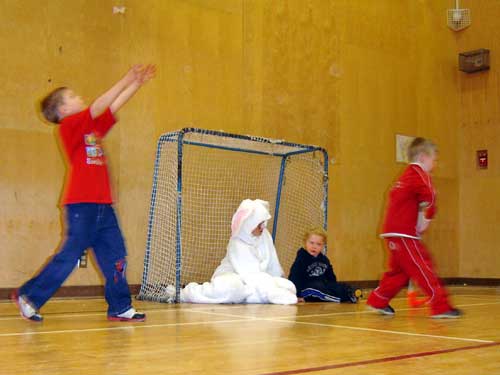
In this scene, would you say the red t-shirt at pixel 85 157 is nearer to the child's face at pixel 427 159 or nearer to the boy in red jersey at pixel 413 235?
the boy in red jersey at pixel 413 235

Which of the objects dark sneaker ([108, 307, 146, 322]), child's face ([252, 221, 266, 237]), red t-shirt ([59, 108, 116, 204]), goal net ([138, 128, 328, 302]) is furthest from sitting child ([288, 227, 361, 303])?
red t-shirt ([59, 108, 116, 204])

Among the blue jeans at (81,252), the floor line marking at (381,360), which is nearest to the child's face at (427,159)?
the floor line marking at (381,360)

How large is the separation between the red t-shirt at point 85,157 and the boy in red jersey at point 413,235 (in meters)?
1.77

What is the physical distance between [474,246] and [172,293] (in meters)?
5.28

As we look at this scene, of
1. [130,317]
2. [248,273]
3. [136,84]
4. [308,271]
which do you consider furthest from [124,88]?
[308,271]

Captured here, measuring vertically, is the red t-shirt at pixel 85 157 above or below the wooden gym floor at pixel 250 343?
above

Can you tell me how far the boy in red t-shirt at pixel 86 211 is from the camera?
150 inches

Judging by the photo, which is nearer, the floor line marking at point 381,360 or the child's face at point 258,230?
the floor line marking at point 381,360

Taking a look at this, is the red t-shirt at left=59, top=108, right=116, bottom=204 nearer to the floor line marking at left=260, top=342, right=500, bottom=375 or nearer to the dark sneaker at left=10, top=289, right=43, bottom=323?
the dark sneaker at left=10, top=289, right=43, bottom=323

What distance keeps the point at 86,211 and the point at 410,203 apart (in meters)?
1.96

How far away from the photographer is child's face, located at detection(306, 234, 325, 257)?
5879mm

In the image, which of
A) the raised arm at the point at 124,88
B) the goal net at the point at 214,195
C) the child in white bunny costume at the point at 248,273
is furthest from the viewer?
the goal net at the point at 214,195

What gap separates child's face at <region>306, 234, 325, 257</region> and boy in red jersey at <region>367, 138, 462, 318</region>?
58.5 inches

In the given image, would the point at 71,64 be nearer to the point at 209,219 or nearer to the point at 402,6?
the point at 209,219
